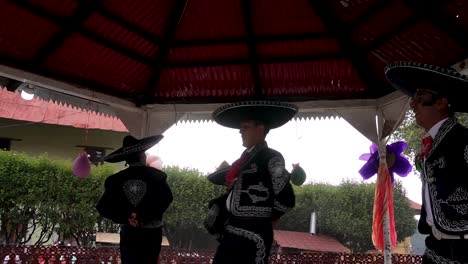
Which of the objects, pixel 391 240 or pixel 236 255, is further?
pixel 391 240

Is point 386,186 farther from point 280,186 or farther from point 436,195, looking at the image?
point 436,195

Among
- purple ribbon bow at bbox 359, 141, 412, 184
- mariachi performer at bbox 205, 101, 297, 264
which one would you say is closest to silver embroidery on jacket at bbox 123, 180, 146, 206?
mariachi performer at bbox 205, 101, 297, 264

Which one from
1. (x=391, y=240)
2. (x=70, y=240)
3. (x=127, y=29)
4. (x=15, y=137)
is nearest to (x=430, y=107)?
(x=391, y=240)

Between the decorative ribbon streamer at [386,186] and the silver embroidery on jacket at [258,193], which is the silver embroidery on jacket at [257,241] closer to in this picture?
the silver embroidery on jacket at [258,193]

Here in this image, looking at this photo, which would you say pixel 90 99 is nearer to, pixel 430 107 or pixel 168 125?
pixel 168 125

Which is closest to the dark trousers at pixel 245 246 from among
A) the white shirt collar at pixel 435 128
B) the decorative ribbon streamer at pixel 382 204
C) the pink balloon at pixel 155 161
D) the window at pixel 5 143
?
the white shirt collar at pixel 435 128

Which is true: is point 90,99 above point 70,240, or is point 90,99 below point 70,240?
above

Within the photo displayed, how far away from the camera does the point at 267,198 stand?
141 inches

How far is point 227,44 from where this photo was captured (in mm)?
6105

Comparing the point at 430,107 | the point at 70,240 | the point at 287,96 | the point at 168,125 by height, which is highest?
the point at 287,96

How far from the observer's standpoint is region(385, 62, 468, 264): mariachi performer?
2.47 m

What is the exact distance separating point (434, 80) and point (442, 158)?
526mm

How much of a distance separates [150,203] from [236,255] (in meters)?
1.44

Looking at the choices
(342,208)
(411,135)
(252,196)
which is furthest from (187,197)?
(252,196)
